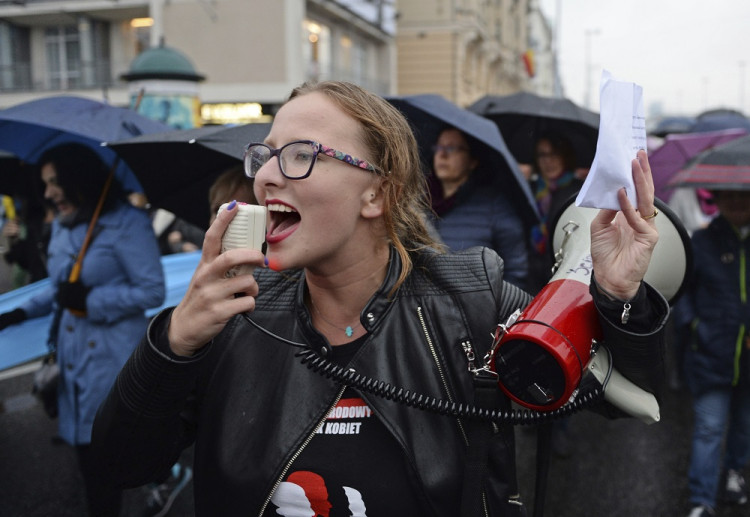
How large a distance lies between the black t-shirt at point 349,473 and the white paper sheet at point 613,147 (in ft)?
2.39

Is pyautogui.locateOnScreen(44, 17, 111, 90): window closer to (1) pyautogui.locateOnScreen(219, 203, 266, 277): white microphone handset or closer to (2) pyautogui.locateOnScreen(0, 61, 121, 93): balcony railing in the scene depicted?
(2) pyautogui.locateOnScreen(0, 61, 121, 93): balcony railing

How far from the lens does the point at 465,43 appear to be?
3272 cm

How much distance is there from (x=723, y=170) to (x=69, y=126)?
352 centimetres

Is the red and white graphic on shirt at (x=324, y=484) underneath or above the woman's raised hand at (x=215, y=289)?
underneath

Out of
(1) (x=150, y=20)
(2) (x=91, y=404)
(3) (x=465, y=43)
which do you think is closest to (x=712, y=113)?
(2) (x=91, y=404)

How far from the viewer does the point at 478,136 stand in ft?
12.5

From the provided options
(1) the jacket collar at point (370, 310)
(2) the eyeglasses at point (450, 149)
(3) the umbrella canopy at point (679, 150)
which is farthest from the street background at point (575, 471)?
(3) the umbrella canopy at point (679, 150)

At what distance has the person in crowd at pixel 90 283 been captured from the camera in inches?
142

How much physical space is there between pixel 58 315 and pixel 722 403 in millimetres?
3919

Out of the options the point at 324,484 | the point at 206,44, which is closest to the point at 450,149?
the point at 324,484

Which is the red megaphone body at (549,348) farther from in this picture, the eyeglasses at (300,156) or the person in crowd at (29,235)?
the person in crowd at (29,235)

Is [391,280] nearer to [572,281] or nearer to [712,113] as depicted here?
[572,281]

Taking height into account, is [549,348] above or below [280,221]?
below

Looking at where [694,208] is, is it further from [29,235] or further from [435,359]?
[29,235]
